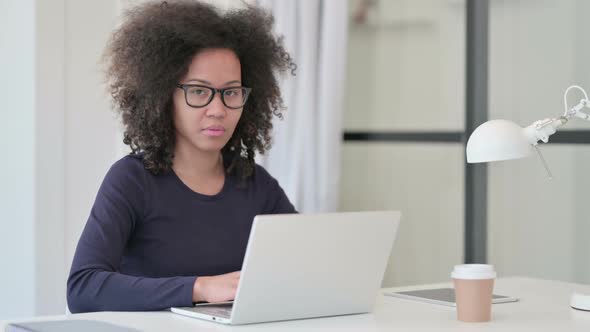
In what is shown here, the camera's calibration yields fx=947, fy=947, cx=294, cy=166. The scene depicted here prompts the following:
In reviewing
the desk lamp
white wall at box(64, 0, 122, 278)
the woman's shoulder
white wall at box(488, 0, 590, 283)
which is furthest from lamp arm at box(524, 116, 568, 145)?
white wall at box(64, 0, 122, 278)

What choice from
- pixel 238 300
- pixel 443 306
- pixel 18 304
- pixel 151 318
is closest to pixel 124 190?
pixel 151 318

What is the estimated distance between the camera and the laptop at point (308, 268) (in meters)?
Answer: 1.62

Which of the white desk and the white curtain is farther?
the white curtain

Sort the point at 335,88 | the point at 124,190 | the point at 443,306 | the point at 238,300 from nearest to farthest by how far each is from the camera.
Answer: the point at 238,300, the point at 443,306, the point at 124,190, the point at 335,88

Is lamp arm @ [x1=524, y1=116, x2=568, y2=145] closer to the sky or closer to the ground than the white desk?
closer to the sky

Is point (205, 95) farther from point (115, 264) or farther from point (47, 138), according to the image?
point (47, 138)

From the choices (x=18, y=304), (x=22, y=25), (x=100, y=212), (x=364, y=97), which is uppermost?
(x=22, y=25)

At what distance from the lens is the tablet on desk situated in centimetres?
199

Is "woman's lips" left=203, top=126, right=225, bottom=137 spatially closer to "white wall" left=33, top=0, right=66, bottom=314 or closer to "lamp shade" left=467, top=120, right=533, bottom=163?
"lamp shade" left=467, top=120, right=533, bottom=163

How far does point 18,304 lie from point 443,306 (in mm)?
2194

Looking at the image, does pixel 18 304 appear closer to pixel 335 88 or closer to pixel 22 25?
pixel 22 25

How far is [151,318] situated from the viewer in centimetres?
174

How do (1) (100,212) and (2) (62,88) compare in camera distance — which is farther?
(2) (62,88)

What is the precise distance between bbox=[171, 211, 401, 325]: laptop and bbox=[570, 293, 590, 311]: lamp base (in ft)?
1.44
